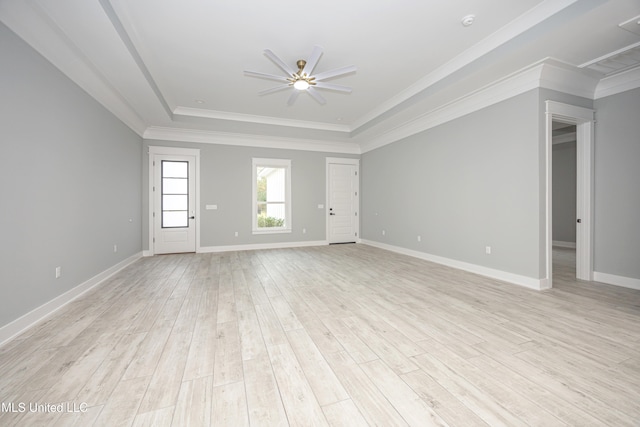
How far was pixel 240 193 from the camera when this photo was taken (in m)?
6.47

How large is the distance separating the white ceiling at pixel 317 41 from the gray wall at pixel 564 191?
4.46 metres

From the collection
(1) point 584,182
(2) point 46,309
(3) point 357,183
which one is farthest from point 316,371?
(3) point 357,183

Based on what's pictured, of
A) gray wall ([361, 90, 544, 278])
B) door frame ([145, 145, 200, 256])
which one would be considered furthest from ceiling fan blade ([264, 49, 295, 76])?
door frame ([145, 145, 200, 256])

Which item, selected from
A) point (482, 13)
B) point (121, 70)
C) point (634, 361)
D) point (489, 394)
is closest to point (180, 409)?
point (489, 394)

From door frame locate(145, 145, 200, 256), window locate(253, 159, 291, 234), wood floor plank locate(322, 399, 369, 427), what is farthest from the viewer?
window locate(253, 159, 291, 234)

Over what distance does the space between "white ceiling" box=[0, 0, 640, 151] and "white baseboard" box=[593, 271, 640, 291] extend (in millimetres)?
2800

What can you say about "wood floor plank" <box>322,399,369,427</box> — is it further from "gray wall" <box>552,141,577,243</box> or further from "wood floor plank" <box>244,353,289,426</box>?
"gray wall" <box>552,141,577,243</box>

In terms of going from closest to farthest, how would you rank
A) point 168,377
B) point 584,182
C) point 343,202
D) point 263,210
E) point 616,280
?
point 168,377 < point 616,280 < point 584,182 < point 263,210 < point 343,202

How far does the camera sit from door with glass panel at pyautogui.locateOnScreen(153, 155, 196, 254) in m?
5.84

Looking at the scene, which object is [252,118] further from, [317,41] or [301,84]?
[317,41]

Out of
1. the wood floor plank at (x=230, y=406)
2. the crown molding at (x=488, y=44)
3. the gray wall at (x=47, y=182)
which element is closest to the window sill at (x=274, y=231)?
the gray wall at (x=47, y=182)

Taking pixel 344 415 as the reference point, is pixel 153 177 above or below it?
above

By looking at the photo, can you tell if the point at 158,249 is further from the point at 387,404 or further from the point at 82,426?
the point at 387,404

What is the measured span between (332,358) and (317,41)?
3.44 meters
